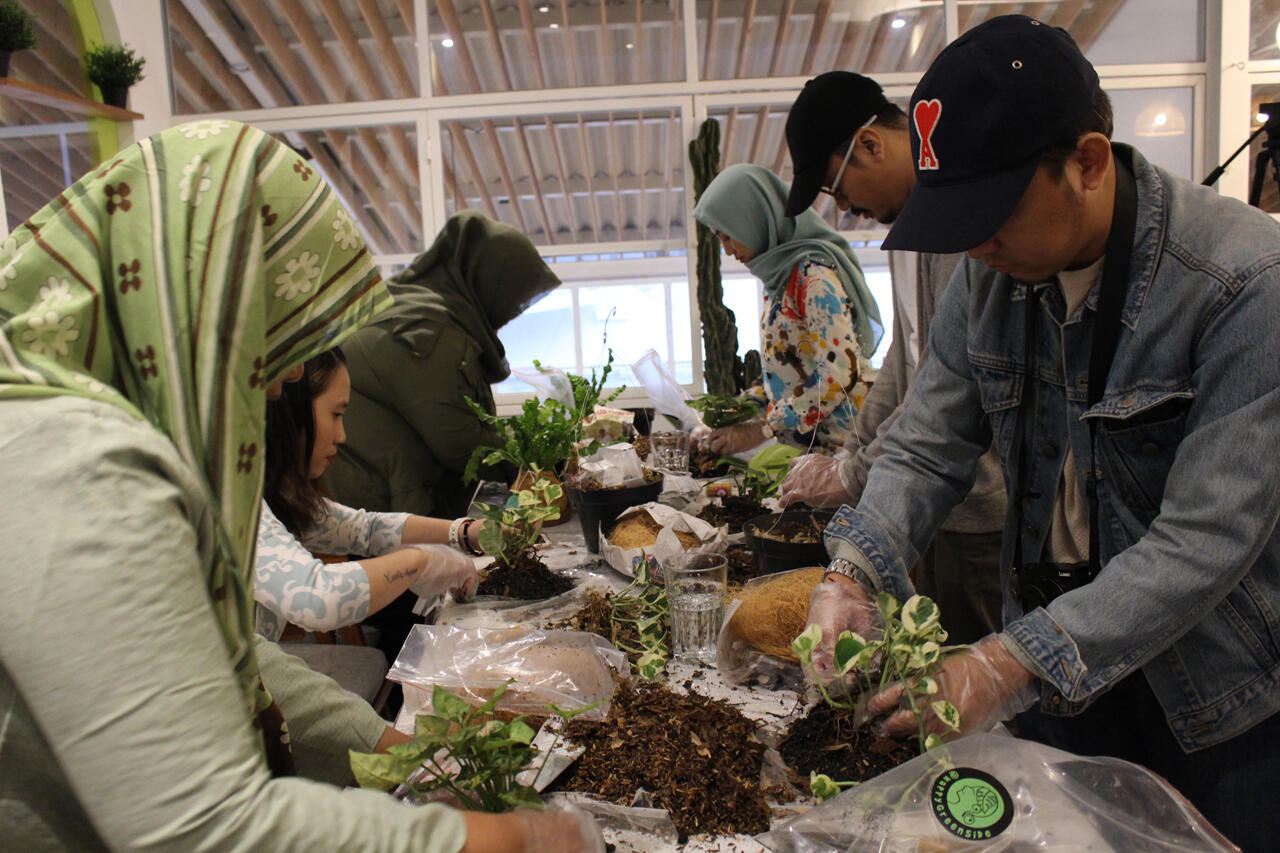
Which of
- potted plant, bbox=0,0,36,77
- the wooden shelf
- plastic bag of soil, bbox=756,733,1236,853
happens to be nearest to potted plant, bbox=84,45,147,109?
the wooden shelf

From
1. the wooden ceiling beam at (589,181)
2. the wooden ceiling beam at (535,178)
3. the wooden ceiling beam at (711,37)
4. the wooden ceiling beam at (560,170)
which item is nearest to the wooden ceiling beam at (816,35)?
the wooden ceiling beam at (711,37)

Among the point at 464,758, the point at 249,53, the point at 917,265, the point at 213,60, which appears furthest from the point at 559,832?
the point at 213,60

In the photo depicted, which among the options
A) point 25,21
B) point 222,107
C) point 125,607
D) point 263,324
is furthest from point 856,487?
point 222,107

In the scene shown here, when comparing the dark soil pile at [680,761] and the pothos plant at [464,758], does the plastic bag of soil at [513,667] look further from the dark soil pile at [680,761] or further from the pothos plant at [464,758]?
the pothos plant at [464,758]

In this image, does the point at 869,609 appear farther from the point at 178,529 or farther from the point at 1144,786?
the point at 178,529

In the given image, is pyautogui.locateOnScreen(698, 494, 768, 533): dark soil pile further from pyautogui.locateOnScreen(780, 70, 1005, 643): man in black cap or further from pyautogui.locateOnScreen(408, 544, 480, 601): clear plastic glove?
pyautogui.locateOnScreen(408, 544, 480, 601): clear plastic glove

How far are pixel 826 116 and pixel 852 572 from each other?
1.23 m

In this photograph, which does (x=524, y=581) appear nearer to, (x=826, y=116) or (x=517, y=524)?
(x=517, y=524)

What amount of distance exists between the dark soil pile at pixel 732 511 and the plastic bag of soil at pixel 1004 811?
1164 millimetres

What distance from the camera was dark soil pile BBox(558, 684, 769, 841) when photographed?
2.86ft

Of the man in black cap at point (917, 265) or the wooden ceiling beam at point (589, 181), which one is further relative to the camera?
the wooden ceiling beam at point (589, 181)

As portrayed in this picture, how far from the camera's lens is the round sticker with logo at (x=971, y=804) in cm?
75

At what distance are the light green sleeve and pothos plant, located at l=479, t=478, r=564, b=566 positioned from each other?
1057 millimetres

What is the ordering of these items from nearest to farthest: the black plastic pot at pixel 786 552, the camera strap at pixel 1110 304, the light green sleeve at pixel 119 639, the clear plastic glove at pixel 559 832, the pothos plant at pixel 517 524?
the light green sleeve at pixel 119 639 → the clear plastic glove at pixel 559 832 → the camera strap at pixel 1110 304 → the black plastic pot at pixel 786 552 → the pothos plant at pixel 517 524
